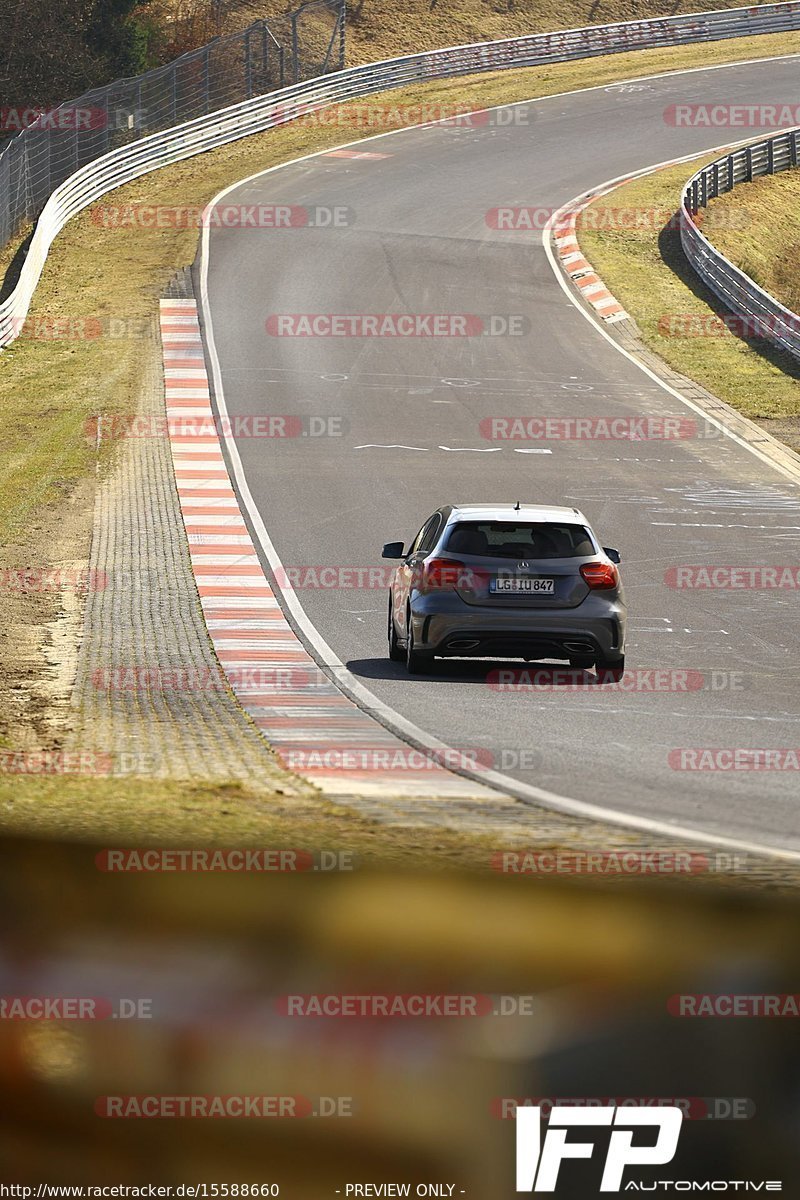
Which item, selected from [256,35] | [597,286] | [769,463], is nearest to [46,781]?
[769,463]

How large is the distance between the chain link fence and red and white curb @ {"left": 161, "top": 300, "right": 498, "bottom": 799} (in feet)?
64.0

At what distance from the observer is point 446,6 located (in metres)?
77.2

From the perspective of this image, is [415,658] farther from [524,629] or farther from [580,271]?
[580,271]

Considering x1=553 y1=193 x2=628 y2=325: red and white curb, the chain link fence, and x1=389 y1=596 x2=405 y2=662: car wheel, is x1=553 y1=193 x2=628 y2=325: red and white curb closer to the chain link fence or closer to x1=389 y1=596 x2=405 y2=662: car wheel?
the chain link fence

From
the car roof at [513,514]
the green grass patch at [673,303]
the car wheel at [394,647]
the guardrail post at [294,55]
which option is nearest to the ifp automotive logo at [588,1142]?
the car roof at [513,514]

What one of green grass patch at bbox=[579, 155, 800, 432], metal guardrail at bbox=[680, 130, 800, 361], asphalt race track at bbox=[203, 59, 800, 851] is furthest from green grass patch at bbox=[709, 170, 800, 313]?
asphalt race track at bbox=[203, 59, 800, 851]

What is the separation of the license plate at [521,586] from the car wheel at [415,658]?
0.81m

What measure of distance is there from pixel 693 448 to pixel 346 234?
20364 mm

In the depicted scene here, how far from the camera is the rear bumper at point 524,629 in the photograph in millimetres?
14141

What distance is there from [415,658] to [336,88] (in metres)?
51.5

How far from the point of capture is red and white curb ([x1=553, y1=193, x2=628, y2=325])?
4038cm

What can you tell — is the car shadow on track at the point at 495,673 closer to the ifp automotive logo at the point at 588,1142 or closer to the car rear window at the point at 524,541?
the car rear window at the point at 524,541

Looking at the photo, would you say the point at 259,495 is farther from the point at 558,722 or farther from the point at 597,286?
the point at 597,286

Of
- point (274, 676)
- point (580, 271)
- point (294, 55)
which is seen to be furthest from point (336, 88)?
point (274, 676)
